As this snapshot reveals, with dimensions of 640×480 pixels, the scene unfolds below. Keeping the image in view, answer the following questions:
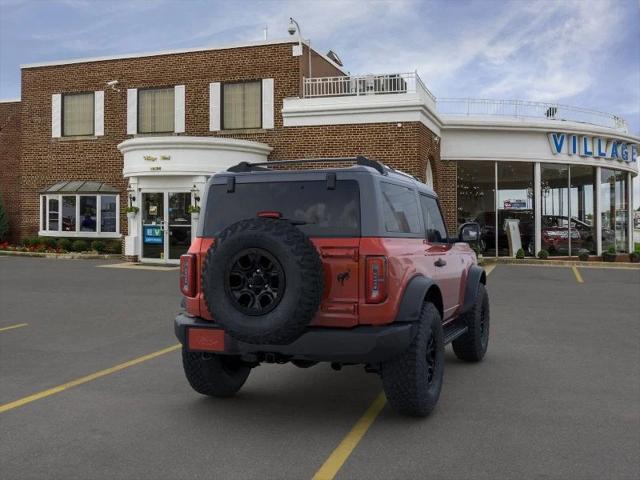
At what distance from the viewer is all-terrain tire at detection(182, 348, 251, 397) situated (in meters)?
5.30

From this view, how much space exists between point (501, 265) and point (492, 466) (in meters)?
17.9

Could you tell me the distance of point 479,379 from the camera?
630 cm

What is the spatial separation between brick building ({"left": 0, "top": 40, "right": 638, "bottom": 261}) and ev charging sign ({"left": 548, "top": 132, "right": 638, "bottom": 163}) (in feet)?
0.25

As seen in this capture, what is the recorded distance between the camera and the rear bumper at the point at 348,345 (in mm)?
4445

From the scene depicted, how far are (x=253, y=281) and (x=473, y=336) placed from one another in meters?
3.24

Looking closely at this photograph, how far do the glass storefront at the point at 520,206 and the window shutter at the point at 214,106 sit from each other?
8.99 m

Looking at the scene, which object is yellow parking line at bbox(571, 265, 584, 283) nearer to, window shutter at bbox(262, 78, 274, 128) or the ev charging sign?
the ev charging sign

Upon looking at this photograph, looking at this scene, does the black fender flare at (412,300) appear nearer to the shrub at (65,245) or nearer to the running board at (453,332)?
the running board at (453,332)

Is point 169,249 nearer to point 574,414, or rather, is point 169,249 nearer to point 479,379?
point 479,379

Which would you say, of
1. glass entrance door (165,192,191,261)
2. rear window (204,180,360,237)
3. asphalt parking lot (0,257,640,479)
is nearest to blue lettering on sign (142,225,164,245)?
glass entrance door (165,192,191,261)

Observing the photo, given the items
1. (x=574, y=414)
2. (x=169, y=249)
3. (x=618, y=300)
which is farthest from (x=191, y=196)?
(x=574, y=414)

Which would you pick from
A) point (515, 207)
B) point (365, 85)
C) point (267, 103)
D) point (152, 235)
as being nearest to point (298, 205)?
point (152, 235)

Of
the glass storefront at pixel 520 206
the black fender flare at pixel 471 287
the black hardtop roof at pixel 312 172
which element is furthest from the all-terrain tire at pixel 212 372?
the glass storefront at pixel 520 206

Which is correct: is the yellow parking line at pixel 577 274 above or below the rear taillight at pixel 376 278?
Result: below
